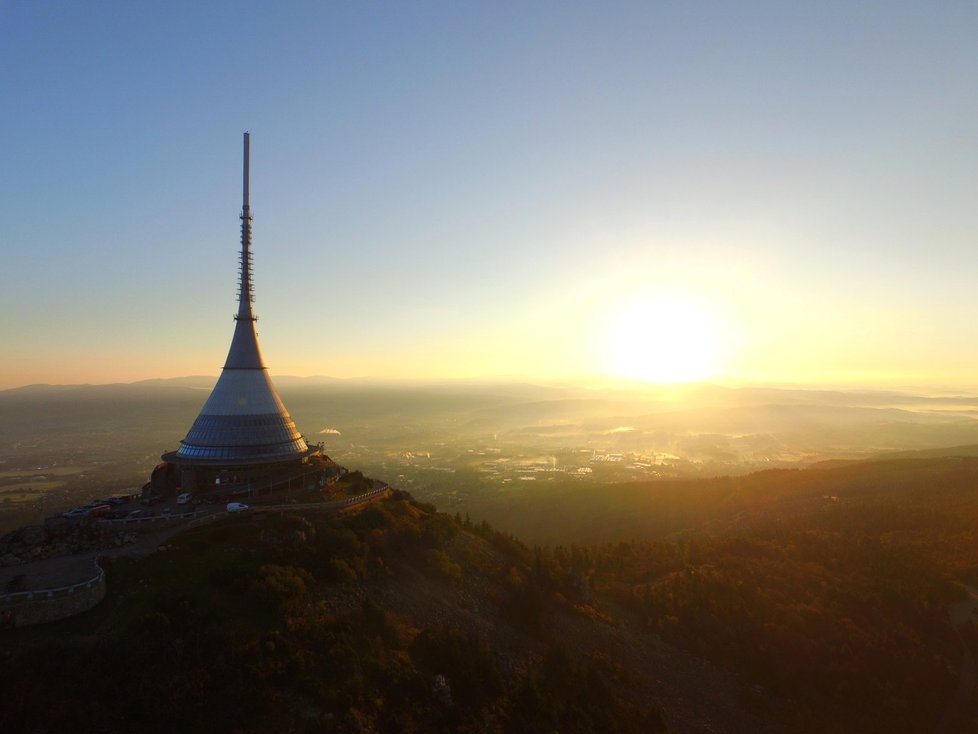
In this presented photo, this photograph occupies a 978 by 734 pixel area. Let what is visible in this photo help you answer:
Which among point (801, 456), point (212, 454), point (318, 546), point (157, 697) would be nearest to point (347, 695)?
point (157, 697)

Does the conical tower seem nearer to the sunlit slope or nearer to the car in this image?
the car

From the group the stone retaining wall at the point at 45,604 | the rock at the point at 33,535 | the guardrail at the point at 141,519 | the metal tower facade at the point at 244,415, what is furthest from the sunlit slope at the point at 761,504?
the stone retaining wall at the point at 45,604

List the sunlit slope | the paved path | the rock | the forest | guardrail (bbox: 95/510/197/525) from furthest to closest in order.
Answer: the sunlit slope
guardrail (bbox: 95/510/197/525)
the rock
the paved path
the forest

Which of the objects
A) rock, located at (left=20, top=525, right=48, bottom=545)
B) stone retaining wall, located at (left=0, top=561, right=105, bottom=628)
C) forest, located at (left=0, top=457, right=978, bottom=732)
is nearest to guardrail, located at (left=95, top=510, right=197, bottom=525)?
rock, located at (left=20, top=525, right=48, bottom=545)

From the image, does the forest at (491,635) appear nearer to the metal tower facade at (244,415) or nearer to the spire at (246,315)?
the metal tower facade at (244,415)

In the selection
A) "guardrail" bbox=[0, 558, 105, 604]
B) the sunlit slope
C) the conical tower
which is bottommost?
the sunlit slope

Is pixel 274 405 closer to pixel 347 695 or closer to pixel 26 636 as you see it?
pixel 26 636

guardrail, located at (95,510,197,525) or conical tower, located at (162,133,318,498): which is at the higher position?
conical tower, located at (162,133,318,498)

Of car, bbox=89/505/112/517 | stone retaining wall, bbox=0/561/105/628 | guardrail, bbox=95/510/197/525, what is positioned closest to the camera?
stone retaining wall, bbox=0/561/105/628
